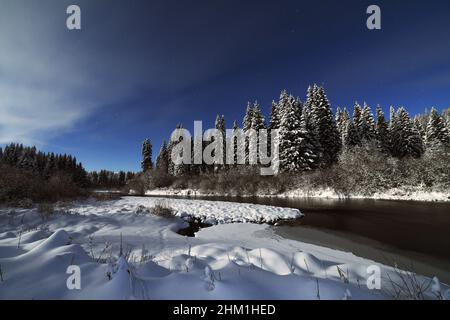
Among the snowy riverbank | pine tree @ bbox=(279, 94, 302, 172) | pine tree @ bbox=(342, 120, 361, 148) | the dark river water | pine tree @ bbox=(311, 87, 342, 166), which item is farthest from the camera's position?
pine tree @ bbox=(342, 120, 361, 148)

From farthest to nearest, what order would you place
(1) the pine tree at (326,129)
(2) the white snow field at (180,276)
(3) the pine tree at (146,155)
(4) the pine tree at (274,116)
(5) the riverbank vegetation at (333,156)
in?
(3) the pine tree at (146,155), (4) the pine tree at (274,116), (1) the pine tree at (326,129), (5) the riverbank vegetation at (333,156), (2) the white snow field at (180,276)

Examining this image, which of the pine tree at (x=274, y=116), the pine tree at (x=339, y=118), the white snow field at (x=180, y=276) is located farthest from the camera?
the pine tree at (x=339, y=118)

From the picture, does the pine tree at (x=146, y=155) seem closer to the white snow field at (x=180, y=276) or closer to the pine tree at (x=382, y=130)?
the pine tree at (x=382, y=130)

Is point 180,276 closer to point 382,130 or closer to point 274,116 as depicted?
point 274,116

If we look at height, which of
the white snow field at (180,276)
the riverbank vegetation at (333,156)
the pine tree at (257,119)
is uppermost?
the pine tree at (257,119)

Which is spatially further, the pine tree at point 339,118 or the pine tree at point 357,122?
the pine tree at point 339,118

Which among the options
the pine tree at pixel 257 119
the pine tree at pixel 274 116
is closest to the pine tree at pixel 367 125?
the pine tree at pixel 274 116

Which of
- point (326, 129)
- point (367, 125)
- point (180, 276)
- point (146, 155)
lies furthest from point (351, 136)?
point (146, 155)

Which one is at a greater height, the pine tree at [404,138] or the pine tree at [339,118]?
the pine tree at [339,118]

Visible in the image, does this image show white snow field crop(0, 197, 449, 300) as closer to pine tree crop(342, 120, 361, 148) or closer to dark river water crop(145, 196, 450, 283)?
dark river water crop(145, 196, 450, 283)

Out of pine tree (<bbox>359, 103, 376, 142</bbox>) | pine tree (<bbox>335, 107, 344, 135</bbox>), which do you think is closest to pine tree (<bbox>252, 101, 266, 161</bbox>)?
pine tree (<bbox>359, 103, 376, 142</bbox>)

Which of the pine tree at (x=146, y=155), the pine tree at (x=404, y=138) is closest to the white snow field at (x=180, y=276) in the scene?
the pine tree at (x=404, y=138)

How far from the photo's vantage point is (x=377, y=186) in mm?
21500

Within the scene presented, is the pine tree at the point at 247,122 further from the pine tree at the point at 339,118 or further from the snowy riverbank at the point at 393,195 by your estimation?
the pine tree at the point at 339,118
